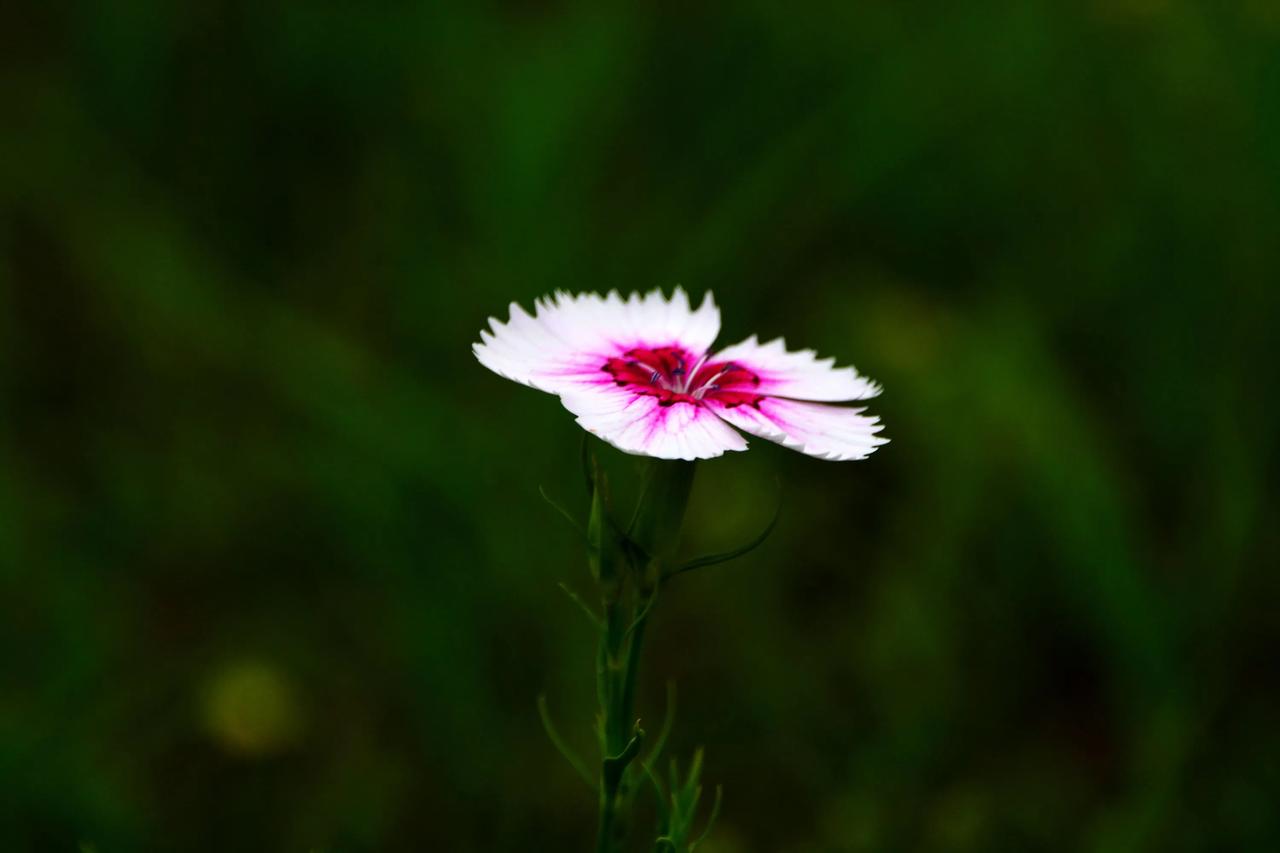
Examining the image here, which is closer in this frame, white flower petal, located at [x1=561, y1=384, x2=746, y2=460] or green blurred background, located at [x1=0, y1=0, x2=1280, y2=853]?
white flower petal, located at [x1=561, y1=384, x2=746, y2=460]

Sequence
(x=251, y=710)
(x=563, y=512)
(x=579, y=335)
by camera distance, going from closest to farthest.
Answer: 1. (x=563, y=512)
2. (x=579, y=335)
3. (x=251, y=710)

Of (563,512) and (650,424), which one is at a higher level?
(650,424)

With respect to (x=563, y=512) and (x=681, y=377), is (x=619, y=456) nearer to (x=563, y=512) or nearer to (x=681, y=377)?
(x=681, y=377)

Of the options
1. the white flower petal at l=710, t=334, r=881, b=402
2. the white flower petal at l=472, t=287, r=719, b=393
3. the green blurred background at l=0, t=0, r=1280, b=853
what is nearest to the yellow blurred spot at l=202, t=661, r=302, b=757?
the green blurred background at l=0, t=0, r=1280, b=853

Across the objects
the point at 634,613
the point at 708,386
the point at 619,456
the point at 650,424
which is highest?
the point at 619,456

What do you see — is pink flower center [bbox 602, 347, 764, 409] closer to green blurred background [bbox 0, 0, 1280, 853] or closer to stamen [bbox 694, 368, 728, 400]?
stamen [bbox 694, 368, 728, 400]

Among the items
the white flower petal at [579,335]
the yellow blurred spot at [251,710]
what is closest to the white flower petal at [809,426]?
the white flower petal at [579,335]

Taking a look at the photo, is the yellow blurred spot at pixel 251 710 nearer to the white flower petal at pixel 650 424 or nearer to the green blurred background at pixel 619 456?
the green blurred background at pixel 619 456

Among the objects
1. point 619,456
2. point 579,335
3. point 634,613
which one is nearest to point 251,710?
point 619,456
